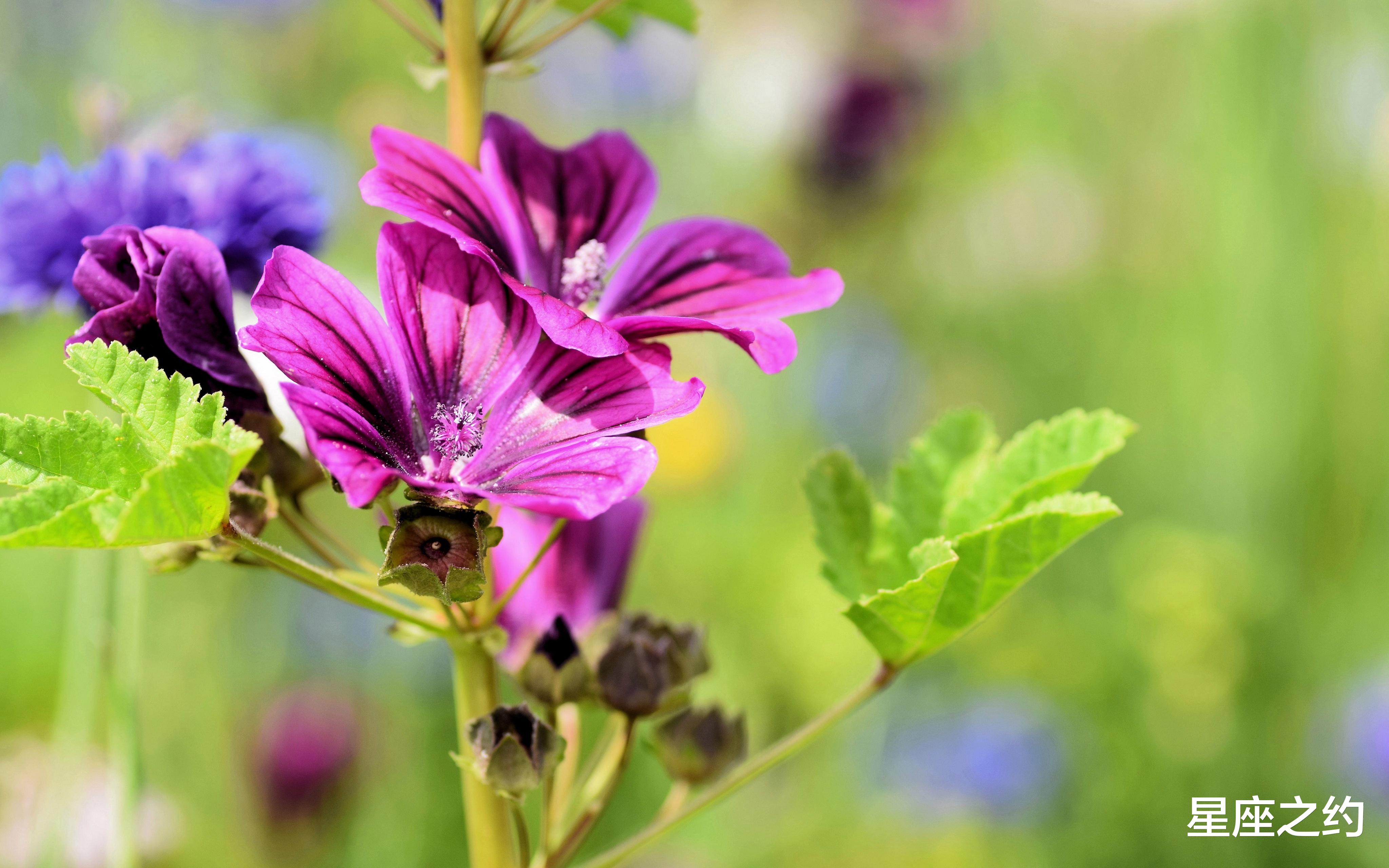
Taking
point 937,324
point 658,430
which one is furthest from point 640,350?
point 937,324

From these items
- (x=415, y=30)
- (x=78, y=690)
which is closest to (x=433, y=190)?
(x=415, y=30)

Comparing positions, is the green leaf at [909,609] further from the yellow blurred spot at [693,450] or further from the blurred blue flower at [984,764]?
the yellow blurred spot at [693,450]

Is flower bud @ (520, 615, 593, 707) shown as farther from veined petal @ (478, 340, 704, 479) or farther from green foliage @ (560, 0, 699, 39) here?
green foliage @ (560, 0, 699, 39)

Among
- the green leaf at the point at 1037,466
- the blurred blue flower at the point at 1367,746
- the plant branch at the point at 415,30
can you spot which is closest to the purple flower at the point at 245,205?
the plant branch at the point at 415,30

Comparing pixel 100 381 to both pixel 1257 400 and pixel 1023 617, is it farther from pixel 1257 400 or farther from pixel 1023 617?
pixel 1257 400

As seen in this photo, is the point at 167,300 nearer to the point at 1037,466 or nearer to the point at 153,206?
the point at 153,206
